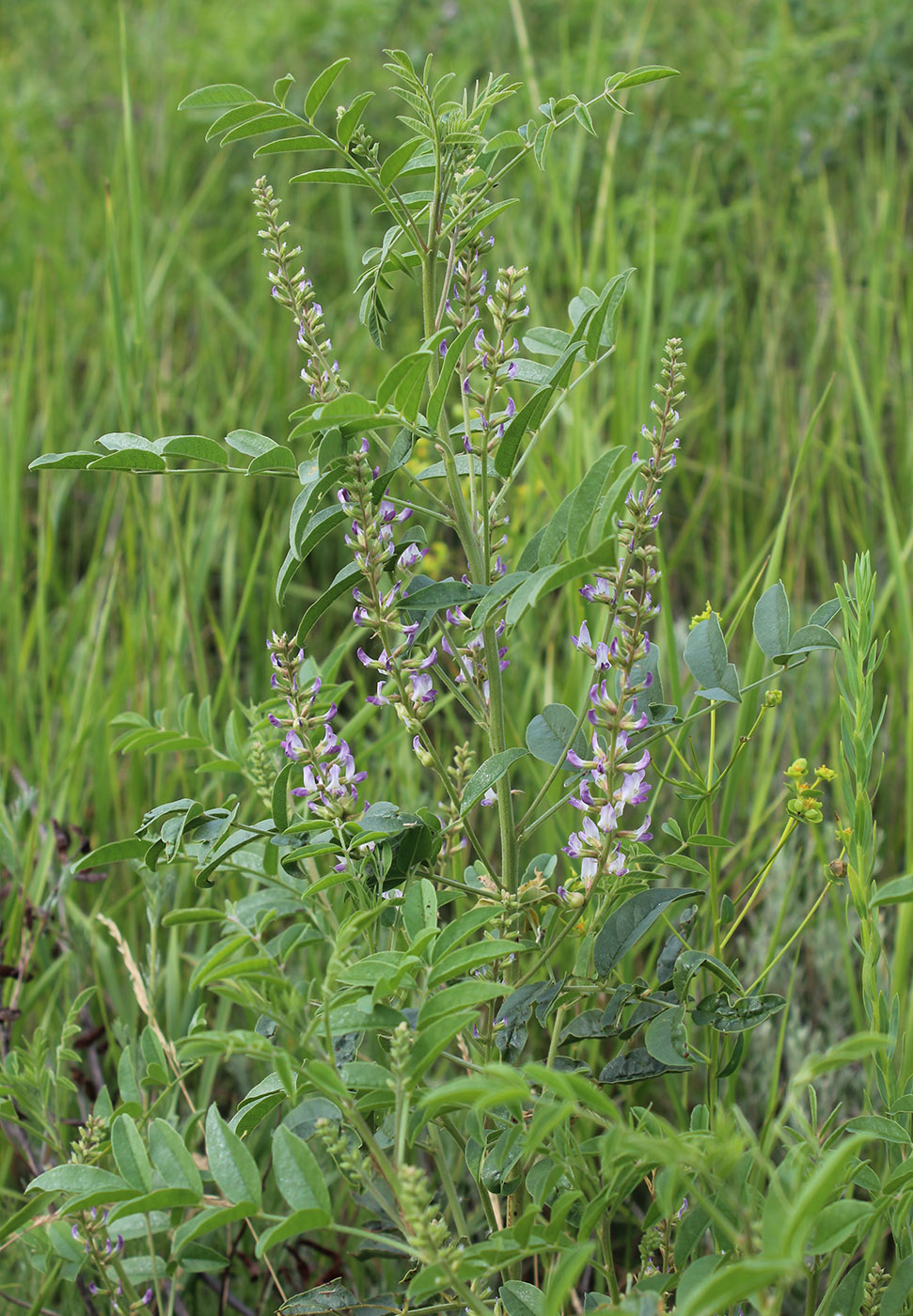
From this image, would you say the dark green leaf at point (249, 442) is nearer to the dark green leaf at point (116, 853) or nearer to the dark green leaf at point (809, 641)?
the dark green leaf at point (116, 853)

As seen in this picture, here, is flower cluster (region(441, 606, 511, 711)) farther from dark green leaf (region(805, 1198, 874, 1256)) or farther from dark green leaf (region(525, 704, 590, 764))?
dark green leaf (region(805, 1198, 874, 1256))

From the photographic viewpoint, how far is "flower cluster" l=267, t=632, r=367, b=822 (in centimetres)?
78

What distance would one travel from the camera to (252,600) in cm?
196

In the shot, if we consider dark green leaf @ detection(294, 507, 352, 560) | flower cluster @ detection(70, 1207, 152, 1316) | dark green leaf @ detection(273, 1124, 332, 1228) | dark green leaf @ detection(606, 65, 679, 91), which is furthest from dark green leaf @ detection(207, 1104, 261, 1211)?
dark green leaf @ detection(606, 65, 679, 91)

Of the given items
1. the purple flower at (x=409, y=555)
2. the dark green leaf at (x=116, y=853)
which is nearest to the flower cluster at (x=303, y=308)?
the purple flower at (x=409, y=555)

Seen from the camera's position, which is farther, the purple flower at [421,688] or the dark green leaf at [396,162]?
the purple flower at [421,688]

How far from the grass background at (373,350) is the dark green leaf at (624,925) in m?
0.36

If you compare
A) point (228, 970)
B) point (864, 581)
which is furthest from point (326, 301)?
point (228, 970)

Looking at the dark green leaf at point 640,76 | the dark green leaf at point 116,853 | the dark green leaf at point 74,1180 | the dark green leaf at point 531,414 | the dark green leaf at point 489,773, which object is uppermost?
the dark green leaf at point 640,76

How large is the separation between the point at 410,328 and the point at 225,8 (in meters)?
2.20

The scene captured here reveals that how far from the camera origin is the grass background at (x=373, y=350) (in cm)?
152

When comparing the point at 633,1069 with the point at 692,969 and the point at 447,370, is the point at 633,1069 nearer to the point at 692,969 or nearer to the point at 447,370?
the point at 692,969

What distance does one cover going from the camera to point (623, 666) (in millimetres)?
734

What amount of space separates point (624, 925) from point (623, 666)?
0.19 meters
